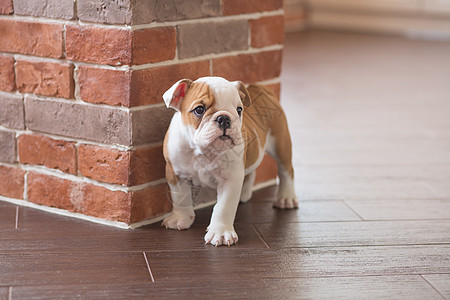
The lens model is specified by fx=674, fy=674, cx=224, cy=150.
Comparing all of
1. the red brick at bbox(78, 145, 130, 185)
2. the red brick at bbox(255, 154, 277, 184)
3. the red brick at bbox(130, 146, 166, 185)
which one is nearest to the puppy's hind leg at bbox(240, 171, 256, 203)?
the red brick at bbox(255, 154, 277, 184)

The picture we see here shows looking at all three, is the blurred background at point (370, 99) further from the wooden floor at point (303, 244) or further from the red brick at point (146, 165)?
the red brick at point (146, 165)

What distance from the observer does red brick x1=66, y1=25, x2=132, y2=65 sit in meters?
1.47

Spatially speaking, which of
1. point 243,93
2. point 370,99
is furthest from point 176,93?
point 370,99

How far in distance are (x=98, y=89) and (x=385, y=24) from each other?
14.4 ft

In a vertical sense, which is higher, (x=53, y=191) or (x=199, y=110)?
(x=199, y=110)

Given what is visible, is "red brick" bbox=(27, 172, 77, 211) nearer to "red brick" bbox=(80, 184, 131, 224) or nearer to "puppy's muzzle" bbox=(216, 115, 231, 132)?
"red brick" bbox=(80, 184, 131, 224)

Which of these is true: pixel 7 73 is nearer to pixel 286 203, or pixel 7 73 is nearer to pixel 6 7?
pixel 6 7

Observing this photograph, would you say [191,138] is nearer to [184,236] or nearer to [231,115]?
[231,115]

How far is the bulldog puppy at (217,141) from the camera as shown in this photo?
4.60 ft

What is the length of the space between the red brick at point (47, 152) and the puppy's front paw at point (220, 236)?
38 centimetres

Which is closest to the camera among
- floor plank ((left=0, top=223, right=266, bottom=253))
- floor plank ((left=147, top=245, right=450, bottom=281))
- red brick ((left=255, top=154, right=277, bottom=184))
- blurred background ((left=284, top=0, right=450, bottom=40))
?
floor plank ((left=147, top=245, right=450, bottom=281))

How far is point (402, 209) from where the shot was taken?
1.76 m

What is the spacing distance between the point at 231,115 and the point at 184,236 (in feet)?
1.03

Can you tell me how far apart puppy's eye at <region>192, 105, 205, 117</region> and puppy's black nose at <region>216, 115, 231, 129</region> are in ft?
0.14
